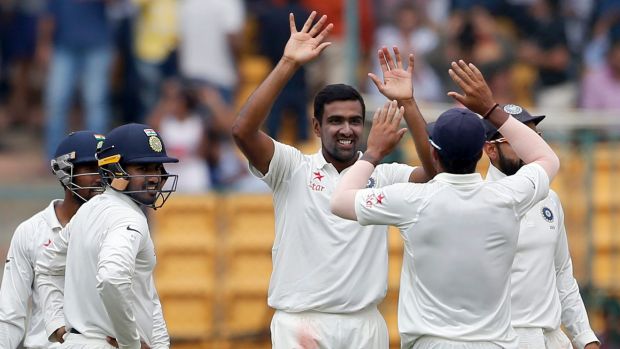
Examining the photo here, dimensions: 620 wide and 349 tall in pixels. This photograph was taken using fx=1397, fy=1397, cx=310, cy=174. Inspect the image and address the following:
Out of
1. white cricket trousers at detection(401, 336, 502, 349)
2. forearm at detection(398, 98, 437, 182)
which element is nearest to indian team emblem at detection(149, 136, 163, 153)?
forearm at detection(398, 98, 437, 182)

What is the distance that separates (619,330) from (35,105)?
799 cm

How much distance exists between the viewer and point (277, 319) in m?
8.24

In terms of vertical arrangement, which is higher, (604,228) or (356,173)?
(356,173)

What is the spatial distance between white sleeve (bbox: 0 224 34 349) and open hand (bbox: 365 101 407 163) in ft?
7.64

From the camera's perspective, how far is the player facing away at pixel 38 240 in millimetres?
8289

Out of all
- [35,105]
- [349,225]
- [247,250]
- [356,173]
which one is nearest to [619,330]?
[247,250]

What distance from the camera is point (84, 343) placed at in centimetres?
752

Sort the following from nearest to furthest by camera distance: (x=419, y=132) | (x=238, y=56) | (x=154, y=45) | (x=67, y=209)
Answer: (x=419, y=132)
(x=67, y=209)
(x=154, y=45)
(x=238, y=56)

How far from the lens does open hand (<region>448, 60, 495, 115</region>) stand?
7418 millimetres

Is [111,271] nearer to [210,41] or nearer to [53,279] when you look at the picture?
[53,279]

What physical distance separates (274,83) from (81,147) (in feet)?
4.20

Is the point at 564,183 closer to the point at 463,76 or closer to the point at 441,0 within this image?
the point at 441,0

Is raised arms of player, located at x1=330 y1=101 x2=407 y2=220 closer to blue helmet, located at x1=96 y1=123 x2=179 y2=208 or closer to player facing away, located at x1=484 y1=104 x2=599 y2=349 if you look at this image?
player facing away, located at x1=484 y1=104 x2=599 y2=349

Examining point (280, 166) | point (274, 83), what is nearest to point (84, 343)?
point (280, 166)
